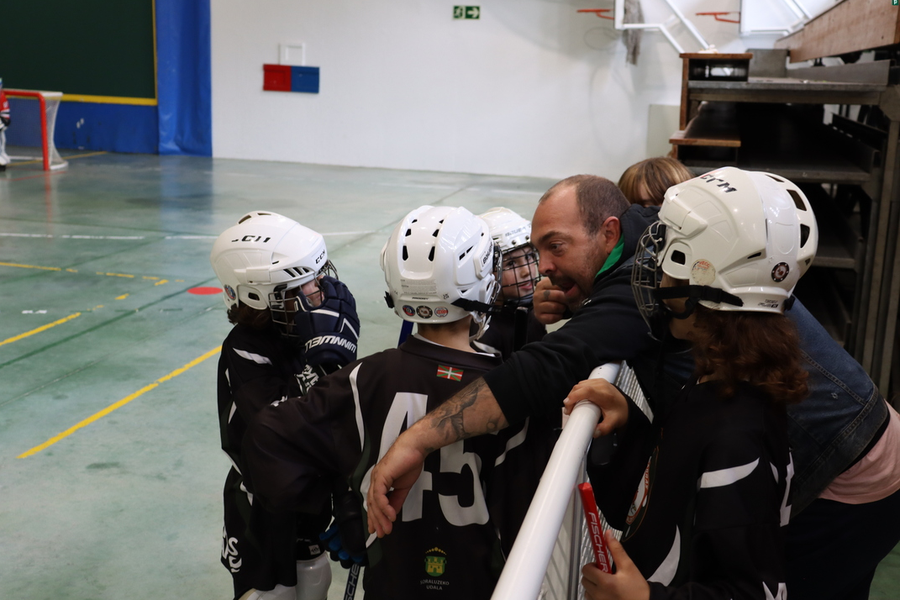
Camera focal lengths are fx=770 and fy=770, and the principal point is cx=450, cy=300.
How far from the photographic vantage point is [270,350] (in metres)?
2.39

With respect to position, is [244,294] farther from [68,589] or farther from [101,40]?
[101,40]

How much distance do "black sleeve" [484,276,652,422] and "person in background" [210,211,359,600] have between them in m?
0.69

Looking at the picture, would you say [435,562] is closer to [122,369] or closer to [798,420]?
[798,420]

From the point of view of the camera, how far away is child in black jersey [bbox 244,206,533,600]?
71.8 inches

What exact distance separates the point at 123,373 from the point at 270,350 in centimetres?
341

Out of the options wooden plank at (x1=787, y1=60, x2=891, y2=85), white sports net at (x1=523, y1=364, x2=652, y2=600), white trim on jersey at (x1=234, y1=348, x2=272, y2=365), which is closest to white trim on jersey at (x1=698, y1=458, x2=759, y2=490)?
white sports net at (x1=523, y1=364, x2=652, y2=600)

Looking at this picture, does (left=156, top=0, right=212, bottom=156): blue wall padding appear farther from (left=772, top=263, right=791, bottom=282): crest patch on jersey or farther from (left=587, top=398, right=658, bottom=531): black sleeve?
(left=772, top=263, right=791, bottom=282): crest patch on jersey

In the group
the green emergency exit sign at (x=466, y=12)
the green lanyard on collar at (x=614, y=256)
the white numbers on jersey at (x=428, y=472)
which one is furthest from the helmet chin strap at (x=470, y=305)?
the green emergency exit sign at (x=466, y=12)

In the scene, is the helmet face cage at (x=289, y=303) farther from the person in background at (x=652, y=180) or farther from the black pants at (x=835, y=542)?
the black pants at (x=835, y=542)

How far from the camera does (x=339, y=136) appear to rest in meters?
17.1

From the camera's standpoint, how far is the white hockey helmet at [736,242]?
1.55 meters

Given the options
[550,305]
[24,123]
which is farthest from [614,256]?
[24,123]

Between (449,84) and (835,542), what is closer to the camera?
(835,542)

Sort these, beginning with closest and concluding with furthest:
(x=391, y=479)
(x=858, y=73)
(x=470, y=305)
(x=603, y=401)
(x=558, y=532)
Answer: (x=558, y=532), (x=603, y=401), (x=391, y=479), (x=470, y=305), (x=858, y=73)
